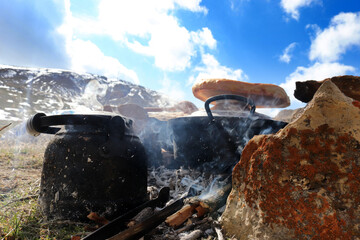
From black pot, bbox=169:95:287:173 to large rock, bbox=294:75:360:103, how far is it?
1.58 ft

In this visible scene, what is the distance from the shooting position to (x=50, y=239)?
1632 mm

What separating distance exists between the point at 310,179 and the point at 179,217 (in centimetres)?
91

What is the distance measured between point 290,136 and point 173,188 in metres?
1.88

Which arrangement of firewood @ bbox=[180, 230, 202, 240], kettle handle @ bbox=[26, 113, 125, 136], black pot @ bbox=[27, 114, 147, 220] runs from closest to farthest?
firewood @ bbox=[180, 230, 202, 240], black pot @ bbox=[27, 114, 147, 220], kettle handle @ bbox=[26, 113, 125, 136]

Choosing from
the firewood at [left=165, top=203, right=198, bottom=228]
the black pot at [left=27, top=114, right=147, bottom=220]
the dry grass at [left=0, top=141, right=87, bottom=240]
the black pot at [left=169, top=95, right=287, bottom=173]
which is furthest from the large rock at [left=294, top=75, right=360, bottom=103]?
the dry grass at [left=0, top=141, right=87, bottom=240]

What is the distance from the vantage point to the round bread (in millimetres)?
4246

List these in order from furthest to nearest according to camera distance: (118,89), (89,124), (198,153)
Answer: (118,89)
(198,153)
(89,124)

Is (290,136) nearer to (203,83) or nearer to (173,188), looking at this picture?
(173,188)

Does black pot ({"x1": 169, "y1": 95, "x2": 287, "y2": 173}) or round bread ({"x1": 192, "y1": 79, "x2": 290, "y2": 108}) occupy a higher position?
round bread ({"x1": 192, "y1": 79, "x2": 290, "y2": 108})

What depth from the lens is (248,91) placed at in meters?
4.29

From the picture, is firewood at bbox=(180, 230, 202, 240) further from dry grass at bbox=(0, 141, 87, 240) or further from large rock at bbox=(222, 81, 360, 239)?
dry grass at bbox=(0, 141, 87, 240)

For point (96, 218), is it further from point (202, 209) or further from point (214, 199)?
point (214, 199)

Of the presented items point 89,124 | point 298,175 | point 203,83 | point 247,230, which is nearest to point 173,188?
point 89,124

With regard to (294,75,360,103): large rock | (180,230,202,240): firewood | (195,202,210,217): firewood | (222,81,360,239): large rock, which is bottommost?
(180,230,202,240): firewood
